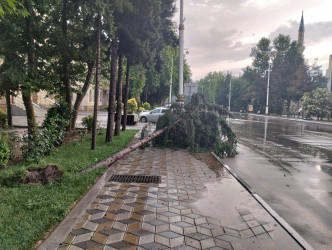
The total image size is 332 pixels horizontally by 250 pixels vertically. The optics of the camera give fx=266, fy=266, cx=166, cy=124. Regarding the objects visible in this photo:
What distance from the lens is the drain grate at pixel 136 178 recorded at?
6.11 m

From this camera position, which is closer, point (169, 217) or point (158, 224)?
point (158, 224)

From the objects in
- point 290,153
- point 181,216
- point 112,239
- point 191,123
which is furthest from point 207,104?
point 112,239

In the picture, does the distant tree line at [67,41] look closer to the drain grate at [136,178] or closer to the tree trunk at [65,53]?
the tree trunk at [65,53]

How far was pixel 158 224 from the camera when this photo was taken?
388cm

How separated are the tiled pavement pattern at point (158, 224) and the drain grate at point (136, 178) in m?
0.31

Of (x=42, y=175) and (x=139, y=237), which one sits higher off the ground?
(x=42, y=175)

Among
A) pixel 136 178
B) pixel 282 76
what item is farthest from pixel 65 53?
pixel 282 76

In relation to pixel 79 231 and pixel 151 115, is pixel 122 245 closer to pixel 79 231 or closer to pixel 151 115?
pixel 79 231

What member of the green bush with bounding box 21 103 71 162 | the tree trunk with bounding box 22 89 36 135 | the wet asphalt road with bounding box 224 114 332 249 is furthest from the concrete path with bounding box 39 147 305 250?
the tree trunk with bounding box 22 89 36 135

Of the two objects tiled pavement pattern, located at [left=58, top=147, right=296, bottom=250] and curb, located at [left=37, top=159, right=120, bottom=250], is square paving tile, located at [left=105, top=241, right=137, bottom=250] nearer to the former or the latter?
tiled pavement pattern, located at [left=58, top=147, right=296, bottom=250]

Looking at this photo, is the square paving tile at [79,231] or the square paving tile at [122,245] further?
the square paving tile at [79,231]

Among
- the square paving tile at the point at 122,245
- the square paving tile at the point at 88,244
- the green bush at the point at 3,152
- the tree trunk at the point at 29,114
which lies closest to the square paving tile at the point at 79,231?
the square paving tile at the point at 88,244

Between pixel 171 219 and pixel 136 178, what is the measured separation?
2.40 metres

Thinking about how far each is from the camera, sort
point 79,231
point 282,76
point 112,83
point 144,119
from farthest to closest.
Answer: point 282,76, point 144,119, point 112,83, point 79,231
